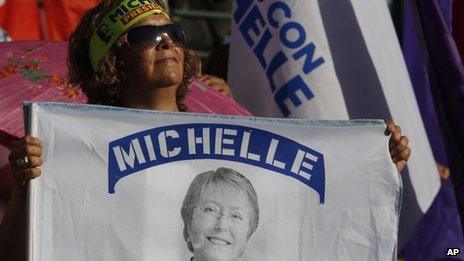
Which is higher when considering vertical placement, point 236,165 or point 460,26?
point 460,26

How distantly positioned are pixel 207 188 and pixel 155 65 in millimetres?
446

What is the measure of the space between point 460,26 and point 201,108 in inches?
80.8

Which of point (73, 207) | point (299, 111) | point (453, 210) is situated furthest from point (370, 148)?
point (453, 210)

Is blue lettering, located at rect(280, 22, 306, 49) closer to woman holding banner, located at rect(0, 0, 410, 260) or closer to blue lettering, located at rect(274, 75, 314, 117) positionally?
blue lettering, located at rect(274, 75, 314, 117)

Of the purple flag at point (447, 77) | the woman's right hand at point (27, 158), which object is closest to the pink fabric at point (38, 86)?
the woman's right hand at point (27, 158)

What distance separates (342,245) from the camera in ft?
11.2

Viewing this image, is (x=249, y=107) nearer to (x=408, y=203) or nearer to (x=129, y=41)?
(x=408, y=203)

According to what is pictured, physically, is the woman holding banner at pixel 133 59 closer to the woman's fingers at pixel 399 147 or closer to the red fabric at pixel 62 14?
the woman's fingers at pixel 399 147

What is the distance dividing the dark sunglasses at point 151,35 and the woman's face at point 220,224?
1.66 ft

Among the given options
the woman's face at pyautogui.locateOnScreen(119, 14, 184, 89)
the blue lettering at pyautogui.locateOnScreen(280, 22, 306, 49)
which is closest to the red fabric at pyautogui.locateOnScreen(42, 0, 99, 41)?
the blue lettering at pyautogui.locateOnScreen(280, 22, 306, 49)

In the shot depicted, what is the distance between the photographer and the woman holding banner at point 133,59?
362 cm

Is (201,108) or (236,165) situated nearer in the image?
(236,165)

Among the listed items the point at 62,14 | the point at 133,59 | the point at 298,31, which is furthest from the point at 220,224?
the point at 62,14

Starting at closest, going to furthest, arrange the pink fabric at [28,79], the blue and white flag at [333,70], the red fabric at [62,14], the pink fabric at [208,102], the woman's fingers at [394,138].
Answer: the woman's fingers at [394,138], the pink fabric at [28,79], the pink fabric at [208,102], the blue and white flag at [333,70], the red fabric at [62,14]
